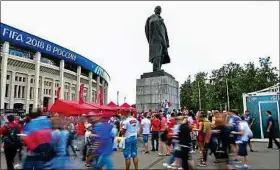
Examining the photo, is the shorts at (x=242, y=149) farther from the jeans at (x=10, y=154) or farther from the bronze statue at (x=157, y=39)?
the bronze statue at (x=157, y=39)

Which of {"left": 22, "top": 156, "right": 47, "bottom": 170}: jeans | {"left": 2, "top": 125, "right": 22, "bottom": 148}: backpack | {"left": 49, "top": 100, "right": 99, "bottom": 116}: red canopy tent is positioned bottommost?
{"left": 22, "top": 156, "right": 47, "bottom": 170}: jeans

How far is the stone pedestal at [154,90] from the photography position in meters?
16.0

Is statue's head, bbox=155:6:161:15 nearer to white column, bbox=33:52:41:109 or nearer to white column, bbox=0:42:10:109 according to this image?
white column, bbox=0:42:10:109

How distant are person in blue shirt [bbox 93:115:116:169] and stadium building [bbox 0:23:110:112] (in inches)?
1607

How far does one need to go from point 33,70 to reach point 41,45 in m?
5.44

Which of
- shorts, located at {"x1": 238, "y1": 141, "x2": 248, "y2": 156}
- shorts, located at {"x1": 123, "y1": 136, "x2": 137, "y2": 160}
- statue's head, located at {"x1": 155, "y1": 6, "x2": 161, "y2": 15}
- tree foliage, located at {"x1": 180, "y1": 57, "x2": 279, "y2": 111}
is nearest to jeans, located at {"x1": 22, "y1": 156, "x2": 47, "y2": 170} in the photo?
shorts, located at {"x1": 123, "y1": 136, "x2": 137, "y2": 160}

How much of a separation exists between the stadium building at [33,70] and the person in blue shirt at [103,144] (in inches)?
1607

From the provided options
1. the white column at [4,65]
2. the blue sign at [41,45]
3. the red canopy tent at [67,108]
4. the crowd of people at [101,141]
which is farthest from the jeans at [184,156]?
the white column at [4,65]

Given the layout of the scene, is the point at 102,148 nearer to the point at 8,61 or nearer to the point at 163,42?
the point at 163,42

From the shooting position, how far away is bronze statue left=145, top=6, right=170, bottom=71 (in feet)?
52.4

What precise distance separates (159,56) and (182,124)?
9769mm

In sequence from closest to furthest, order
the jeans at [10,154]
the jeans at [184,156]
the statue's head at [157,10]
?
the jeans at [184,156]
the jeans at [10,154]
the statue's head at [157,10]

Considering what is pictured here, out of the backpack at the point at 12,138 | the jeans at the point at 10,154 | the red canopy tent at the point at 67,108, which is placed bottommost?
the jeans at the point at 10,154

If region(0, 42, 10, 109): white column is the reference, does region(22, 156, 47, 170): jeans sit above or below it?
below
